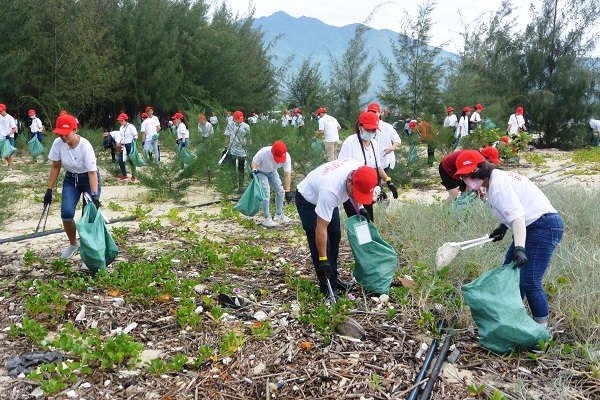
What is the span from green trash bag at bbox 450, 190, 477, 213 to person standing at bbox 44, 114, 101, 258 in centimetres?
367

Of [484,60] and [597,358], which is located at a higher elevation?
[484,60]

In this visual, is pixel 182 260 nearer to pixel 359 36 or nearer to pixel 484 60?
pixel 359 36

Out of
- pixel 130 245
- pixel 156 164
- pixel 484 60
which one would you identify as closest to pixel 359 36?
pixel 484 60

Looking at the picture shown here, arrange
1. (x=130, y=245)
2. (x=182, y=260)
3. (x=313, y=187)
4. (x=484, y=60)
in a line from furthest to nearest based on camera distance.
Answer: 1. (x=484, y=60)
2. (x=130, y=245)
3. (x=182, y=260)
4. (x=313, y=187)

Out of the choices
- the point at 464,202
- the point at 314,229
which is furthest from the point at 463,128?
the point at 314,229

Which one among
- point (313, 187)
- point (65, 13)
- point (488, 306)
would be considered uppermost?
point (65, 13)

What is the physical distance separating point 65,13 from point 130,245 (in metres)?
15.0

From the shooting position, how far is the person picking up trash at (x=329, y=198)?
3.24 metres

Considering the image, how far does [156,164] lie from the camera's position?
8578 mm

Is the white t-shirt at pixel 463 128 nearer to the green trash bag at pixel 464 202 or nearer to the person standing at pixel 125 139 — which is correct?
the green trash bag at pixel 464 202

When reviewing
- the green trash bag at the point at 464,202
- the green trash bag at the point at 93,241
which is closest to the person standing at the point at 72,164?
the green trash bag at the point at 93,241

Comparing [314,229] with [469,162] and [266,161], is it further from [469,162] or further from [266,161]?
[266,161]

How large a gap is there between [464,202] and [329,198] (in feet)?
9.39

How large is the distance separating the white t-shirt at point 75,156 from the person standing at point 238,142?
443 centimetres
